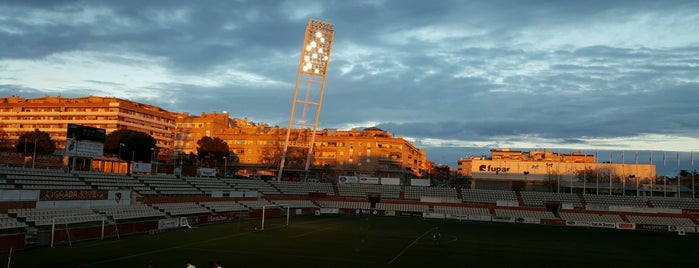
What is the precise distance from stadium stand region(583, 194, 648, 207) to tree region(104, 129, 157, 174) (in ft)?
260

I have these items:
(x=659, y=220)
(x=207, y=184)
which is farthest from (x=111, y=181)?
(x=659, y=220)

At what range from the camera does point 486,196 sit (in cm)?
9206

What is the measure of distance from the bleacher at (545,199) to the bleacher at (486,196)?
6.49 feet

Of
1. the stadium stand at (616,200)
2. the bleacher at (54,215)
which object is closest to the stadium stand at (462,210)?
the stadium stand at (616,200)

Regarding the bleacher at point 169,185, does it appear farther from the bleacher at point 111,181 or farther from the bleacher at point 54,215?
the bleacher at point 54,215

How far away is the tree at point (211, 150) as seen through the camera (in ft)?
372

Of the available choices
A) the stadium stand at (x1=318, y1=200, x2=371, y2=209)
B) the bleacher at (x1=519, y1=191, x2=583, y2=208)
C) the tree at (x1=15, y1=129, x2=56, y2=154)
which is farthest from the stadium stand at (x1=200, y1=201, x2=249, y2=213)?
the bleacher at (x1=519, y1=191, x2=583, y2=208)

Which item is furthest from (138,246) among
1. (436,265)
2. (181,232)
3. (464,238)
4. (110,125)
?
(110,125)

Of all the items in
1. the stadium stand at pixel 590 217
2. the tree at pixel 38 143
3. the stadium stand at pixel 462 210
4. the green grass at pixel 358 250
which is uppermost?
the tree at pixel 38 143

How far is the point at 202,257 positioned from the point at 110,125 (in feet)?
365

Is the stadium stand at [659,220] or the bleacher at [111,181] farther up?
the bleacher at [111,181]

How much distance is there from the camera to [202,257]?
35594 mm

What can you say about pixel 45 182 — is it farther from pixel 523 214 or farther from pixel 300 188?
pixel 523 214

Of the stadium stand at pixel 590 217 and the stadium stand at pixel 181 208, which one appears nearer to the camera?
the stadium stand at pixel 181 208
